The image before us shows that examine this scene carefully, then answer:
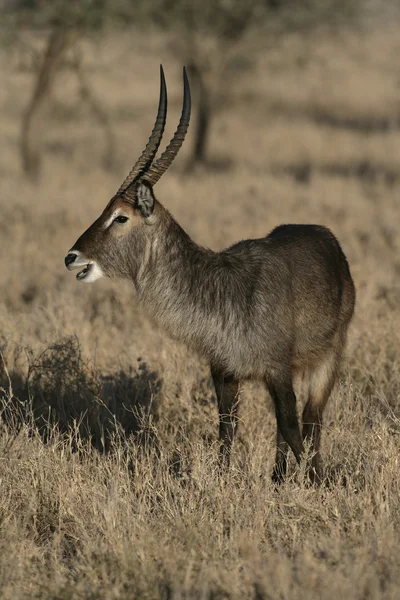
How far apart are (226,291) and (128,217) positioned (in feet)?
2.13

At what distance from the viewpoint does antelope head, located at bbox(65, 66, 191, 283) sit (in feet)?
15.4

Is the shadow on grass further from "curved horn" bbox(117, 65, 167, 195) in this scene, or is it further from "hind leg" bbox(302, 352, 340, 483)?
"curved horn" bbox(117, 65, 167, 195)

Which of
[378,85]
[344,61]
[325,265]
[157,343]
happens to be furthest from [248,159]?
[344,61]

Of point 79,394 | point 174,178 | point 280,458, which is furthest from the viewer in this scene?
point 174,178

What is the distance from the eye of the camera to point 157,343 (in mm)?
6723

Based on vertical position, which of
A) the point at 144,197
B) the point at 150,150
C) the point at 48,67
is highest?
the point at 48,67

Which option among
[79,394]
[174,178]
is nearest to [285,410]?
[79,394]

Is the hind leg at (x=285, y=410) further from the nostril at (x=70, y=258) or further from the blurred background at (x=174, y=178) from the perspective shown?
the nostril at (x=70, y=258)

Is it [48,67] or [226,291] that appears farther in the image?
[48,67]

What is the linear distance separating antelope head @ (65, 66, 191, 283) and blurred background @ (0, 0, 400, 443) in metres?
0.62

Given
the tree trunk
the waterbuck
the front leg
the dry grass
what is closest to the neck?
the waterbuck

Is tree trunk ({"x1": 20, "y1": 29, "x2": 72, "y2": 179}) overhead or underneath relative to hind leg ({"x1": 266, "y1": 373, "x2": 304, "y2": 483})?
overhead

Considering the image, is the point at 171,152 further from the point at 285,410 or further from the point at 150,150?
the point at 285,410

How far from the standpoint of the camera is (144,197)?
464cm
